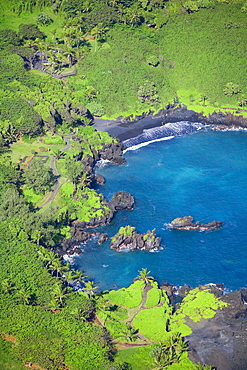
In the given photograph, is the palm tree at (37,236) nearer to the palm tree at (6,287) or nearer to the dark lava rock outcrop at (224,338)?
the palm tree at (6,287)

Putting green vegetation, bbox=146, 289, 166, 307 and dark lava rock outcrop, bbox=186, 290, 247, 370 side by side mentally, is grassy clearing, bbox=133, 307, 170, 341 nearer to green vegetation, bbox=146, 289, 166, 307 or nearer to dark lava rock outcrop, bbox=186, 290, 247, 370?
green vegetation, bbox=146, 289, 166, 307

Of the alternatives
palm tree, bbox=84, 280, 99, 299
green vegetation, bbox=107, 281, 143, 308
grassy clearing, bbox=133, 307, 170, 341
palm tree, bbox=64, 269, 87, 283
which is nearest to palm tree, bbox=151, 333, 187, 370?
grassy clearing, bbox=133, 307, 170, 341

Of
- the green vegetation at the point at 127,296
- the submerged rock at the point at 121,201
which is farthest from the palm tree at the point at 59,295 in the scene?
the submerged rock at the point at 121,201

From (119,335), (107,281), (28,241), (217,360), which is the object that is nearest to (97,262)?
(107,281)

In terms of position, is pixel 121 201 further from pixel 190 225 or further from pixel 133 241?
pixel 190 225

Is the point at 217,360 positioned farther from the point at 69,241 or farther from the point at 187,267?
the point at 69,241
